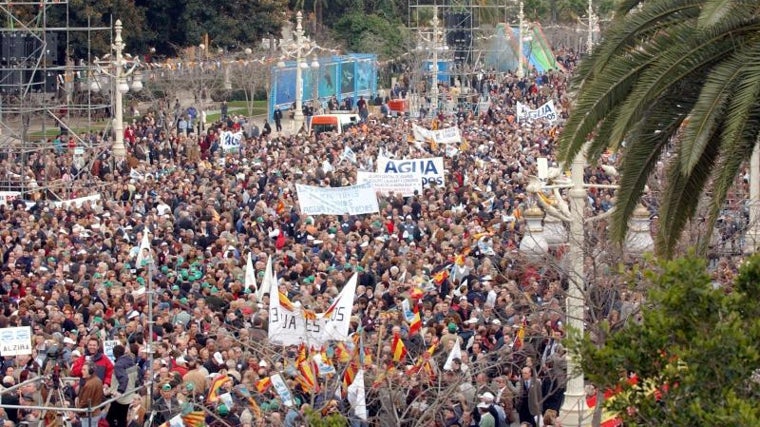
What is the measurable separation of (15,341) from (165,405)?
2672mm

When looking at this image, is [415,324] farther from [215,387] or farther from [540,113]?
[540,113]

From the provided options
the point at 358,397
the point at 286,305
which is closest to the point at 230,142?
the point at 286,305

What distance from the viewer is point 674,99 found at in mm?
14797

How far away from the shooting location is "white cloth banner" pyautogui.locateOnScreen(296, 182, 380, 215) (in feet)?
102

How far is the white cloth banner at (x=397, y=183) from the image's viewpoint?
111 ft

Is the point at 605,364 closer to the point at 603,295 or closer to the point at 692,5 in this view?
the point at 692,5

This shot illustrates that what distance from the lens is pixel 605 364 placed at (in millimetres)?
9812

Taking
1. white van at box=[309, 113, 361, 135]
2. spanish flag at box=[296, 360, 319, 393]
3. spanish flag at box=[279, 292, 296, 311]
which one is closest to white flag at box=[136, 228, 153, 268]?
spanish flag at box=[279, 292, 296, 311]

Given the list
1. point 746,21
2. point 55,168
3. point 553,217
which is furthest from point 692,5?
point 55,168

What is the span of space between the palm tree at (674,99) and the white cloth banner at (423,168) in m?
19.2

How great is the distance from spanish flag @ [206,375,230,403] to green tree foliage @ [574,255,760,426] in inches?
347

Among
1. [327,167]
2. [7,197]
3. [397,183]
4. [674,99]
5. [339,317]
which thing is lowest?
[7,197]

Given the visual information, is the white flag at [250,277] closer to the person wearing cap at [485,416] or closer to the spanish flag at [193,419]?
the spanish flag at [193,419]

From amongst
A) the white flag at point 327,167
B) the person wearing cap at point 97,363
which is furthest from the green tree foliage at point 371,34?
the person wearing cap at point 97,363
